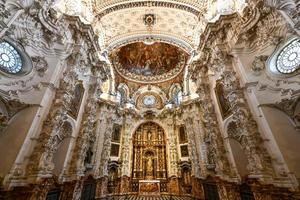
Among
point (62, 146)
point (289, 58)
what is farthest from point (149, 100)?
point (289, 58)

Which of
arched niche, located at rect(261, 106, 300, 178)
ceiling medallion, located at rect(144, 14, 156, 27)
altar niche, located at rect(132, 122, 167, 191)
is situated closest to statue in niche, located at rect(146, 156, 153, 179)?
altar niche, located at rect(132, 122, 167, 191)

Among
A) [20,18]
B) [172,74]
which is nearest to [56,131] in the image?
[20,18]

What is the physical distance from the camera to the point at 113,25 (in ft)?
56.1

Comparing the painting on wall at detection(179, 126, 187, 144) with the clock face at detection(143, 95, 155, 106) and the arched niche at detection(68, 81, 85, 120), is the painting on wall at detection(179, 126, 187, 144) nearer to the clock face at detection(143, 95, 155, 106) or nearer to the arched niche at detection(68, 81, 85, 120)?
the clock face at detection(143, 95, 155, 106)

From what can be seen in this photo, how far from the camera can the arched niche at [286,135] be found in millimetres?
6816

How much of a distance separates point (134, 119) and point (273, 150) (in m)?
17.4

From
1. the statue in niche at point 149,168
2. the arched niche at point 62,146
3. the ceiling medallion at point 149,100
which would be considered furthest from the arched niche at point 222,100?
the ceiling medallion at point 149,100

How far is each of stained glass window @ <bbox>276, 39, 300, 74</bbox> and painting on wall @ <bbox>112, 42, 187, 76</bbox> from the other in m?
15.9

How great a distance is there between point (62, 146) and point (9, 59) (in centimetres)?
573

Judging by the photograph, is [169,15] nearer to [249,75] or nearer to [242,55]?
[242,55]

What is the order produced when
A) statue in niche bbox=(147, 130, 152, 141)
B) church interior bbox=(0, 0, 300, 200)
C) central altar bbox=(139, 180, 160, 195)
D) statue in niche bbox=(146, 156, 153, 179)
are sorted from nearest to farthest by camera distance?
church interior bbox=(0, 0, 300, 200) → central altar bbox=(139, 180, 160, 195) → statue in niche bbox=(146, 156, 153, 179) → statue in niche bbox=(147, 130, 152, 141)

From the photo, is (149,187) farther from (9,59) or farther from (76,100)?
(9,59)

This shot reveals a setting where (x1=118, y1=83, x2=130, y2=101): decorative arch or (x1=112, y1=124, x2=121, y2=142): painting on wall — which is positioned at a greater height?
(x1=118, y1=83, x2=130, y2=101): decorative arch

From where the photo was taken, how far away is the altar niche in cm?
2021
